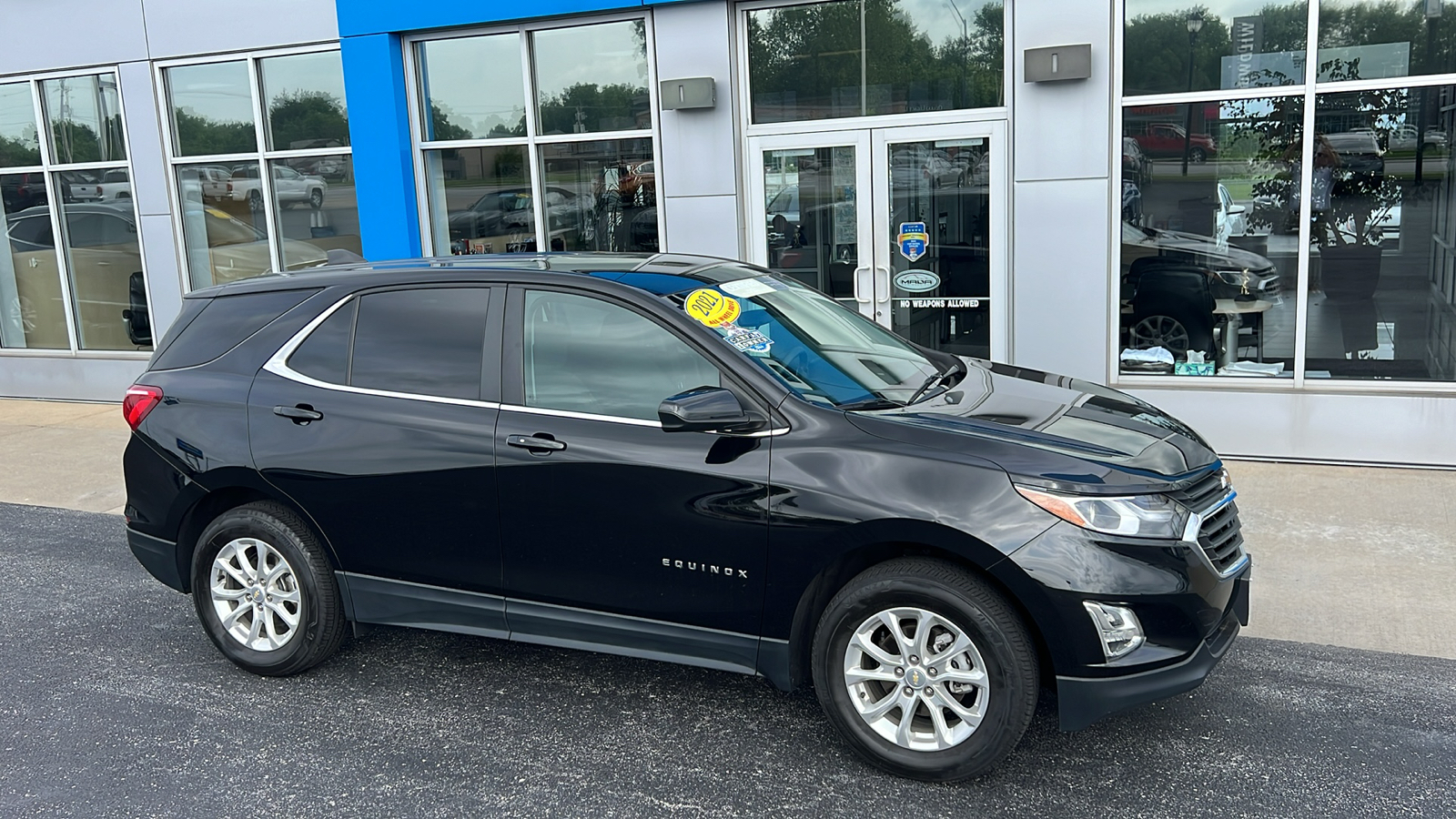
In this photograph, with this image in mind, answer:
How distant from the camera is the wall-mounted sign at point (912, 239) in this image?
28.7 ft

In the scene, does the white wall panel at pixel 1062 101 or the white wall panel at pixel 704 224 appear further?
the white wall panel at pixel 704 224

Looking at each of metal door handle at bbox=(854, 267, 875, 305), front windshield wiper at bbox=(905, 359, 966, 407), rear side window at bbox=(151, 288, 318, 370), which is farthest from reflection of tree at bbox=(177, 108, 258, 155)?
front windshield wiper at bbox=(905, 359, 966, 407)

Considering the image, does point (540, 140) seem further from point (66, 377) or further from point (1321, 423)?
point (1321, 423)

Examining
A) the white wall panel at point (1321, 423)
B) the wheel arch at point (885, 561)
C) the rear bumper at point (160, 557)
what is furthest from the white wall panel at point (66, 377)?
the white wall panel at point (1321, 423)

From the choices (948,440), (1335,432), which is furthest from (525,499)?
(1335,432)

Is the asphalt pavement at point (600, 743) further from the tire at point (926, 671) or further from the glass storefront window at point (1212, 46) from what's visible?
the glass storefront window at point (1212, 46)

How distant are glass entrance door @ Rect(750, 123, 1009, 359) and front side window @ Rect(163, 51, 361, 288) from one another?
4.09 meters

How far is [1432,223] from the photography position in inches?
304

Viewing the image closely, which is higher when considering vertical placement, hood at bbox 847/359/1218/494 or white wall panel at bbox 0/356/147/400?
hood at bbox 847/359/1218/494

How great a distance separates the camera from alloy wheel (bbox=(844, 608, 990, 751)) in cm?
386

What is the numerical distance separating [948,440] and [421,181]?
7.50 meters

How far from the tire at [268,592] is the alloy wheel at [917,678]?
7.47 feet

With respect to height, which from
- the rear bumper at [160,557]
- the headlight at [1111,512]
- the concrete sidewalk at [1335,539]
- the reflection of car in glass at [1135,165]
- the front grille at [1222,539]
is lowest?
the concrete sidewalk at [1335,539]

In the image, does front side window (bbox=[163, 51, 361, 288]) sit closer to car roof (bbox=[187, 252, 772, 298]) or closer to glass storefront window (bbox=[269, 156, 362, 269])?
glass storefront window (bbox=[269, 156, 362, 269])
